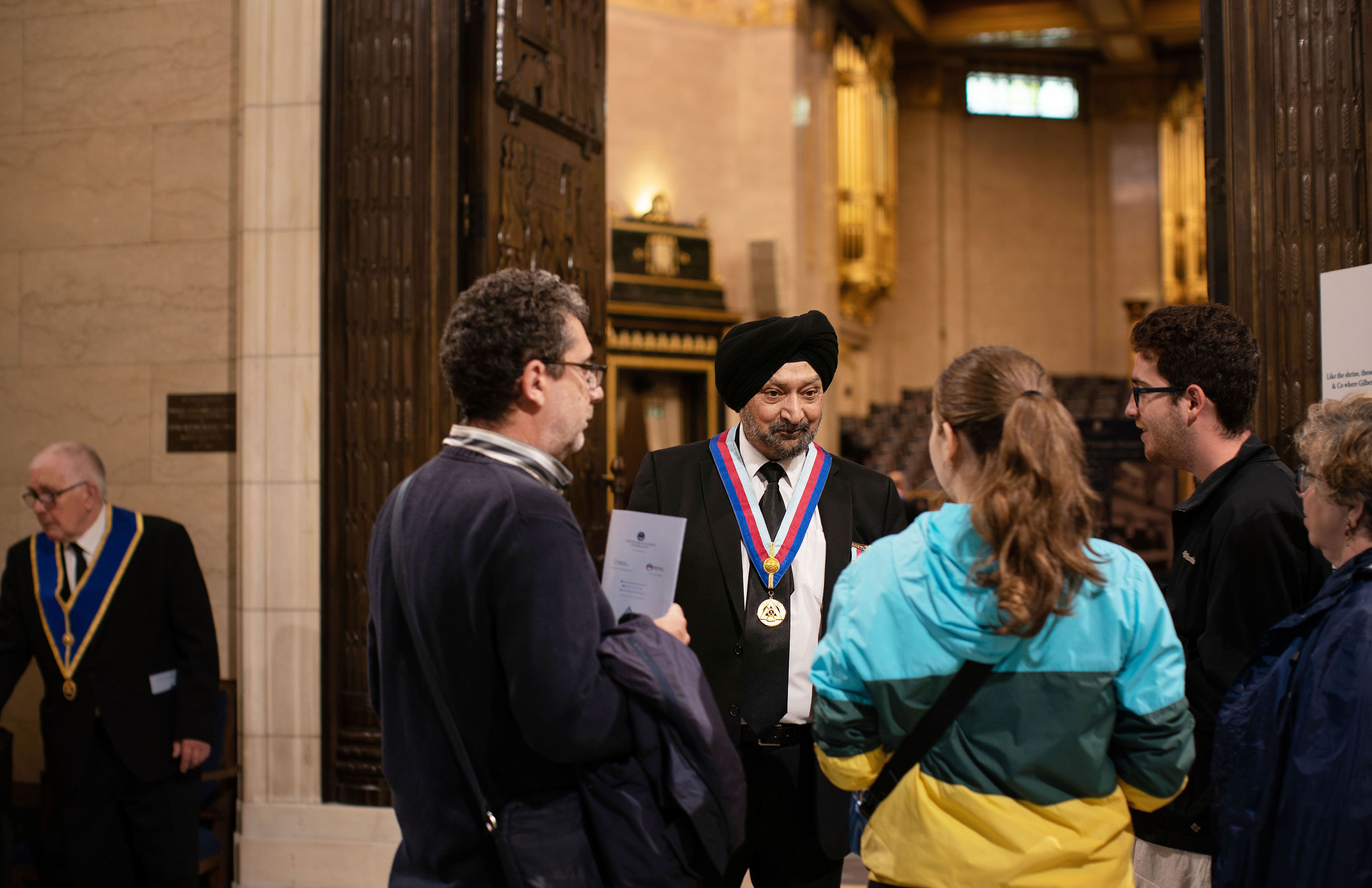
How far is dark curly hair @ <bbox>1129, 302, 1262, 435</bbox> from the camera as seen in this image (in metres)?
2.43

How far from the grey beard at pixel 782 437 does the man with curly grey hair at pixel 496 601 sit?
0.77 meters

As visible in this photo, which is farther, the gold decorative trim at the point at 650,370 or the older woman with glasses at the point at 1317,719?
the gold decorative trim at the point at 650,370

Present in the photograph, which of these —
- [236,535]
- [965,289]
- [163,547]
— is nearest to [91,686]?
[163,547]

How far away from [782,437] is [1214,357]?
969mm

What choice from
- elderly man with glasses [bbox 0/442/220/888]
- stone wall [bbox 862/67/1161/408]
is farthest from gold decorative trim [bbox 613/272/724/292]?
elderly man with glasses [bbox 0/442/220/888]

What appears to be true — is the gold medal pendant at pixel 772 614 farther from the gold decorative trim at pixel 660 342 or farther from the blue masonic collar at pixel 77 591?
the gold decorative trim at pixel 660 342

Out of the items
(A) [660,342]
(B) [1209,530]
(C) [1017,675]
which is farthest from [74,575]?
(A) [660,342]

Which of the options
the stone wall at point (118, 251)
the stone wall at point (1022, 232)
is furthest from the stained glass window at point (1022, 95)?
the stone wall at point (118, 251)

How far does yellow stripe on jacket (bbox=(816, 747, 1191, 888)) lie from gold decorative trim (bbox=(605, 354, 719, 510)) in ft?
31.2

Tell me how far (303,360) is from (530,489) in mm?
3010

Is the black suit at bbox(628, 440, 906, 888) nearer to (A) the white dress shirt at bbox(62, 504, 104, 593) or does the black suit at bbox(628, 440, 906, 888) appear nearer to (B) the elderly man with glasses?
(B) the elderly man with glasses

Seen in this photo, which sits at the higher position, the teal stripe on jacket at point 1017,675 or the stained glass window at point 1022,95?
the stained glass window at point 1022,95

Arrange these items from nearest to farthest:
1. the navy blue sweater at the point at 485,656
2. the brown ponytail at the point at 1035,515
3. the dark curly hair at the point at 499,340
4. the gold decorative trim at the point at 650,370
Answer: the brown ponytail at the point at 1035,515 < the navy blue sweater at the point at 485,656 < the dark curly hair at the point at 499,340 < the gold decorative trim at the point at 650,370

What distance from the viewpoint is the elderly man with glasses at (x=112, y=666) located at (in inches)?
148
